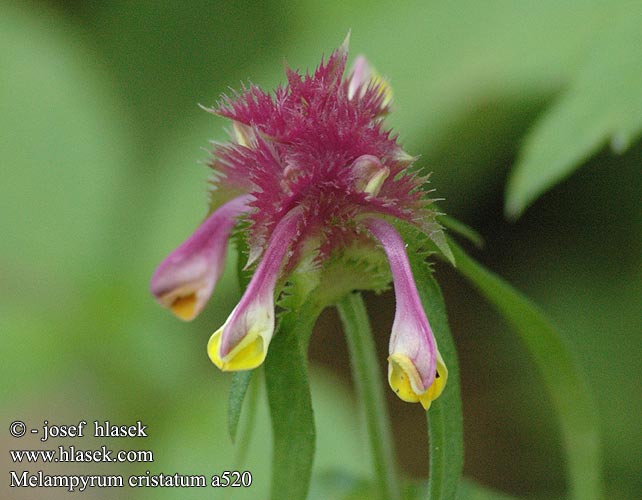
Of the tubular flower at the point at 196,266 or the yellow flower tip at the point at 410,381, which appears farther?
the tubular flower at the point at 196,266

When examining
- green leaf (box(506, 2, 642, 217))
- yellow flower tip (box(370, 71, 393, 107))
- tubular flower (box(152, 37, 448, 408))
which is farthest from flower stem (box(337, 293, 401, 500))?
green leaf (box(506, 2, 642, 217))

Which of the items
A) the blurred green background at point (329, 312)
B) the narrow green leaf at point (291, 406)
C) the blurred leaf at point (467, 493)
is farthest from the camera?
the blurred green background at point (329, 312)

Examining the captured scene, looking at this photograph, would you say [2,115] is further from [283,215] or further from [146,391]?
[283,215]

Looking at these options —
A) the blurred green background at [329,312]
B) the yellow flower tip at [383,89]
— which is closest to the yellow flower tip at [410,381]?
the yellow flower tip at [383,89]

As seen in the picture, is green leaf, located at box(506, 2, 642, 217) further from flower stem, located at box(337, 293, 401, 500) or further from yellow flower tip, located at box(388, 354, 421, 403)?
yellow flower tip, located at box(388, 354, 421, 403)

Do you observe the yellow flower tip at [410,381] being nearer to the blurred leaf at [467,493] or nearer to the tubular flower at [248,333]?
the tubular flower at [248,333]

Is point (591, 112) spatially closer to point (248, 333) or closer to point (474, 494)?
point (474, 494)
